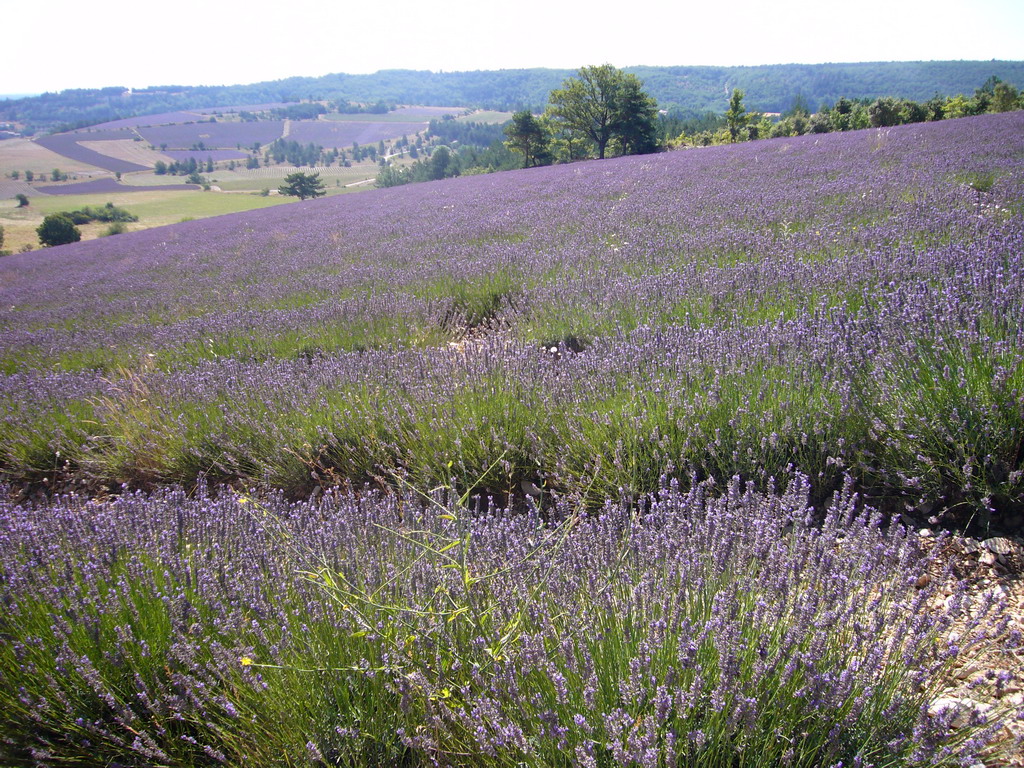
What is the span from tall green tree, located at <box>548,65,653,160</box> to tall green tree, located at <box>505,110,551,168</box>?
2226mm

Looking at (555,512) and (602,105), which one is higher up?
(602,105)

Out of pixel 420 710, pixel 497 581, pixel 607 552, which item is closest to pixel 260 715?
pixel 420 710

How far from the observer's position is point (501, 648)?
1.31 m

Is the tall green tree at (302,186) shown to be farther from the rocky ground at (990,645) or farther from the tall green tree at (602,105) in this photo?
the rocky ground at (990,645)

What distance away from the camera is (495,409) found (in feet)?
9.20

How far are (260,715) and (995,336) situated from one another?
2.84 metres

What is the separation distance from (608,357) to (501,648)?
173 cm

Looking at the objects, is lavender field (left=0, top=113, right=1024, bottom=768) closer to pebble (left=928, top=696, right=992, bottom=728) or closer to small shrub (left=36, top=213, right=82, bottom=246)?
pebble (left=928, top=696, right=992, bottom=728)

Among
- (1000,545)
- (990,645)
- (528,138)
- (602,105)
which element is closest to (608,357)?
(1000,545)

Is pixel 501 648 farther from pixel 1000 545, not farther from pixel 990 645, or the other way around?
pixel 1000 545

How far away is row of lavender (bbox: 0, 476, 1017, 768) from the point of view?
109 centimetres

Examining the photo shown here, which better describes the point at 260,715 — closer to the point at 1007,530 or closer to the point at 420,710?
the point at 420,710

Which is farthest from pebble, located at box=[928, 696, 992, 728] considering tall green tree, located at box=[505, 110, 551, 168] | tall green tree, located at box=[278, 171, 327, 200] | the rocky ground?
tall green tree, located at box=[278, 171, 327, 200]

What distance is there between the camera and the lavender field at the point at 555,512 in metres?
1.16
